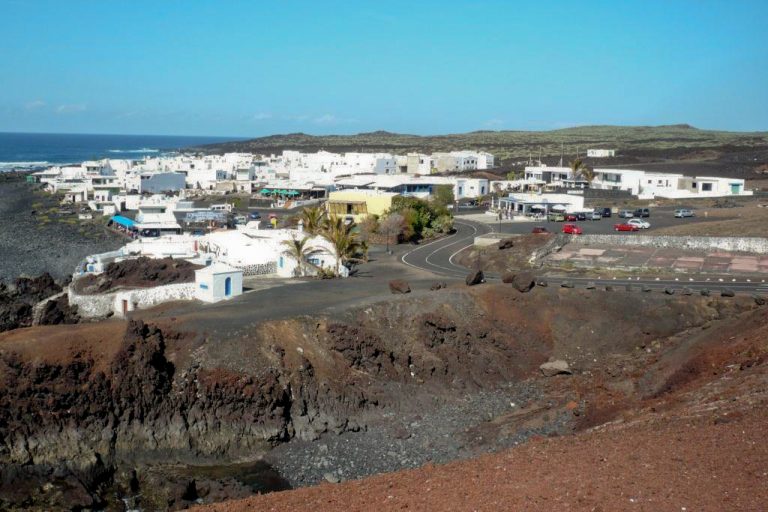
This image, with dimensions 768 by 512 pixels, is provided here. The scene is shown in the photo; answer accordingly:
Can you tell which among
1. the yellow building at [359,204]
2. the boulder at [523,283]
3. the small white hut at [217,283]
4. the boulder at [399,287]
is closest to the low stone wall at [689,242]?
the boulder at [523,283]

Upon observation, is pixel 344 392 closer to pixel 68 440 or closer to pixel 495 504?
pixel 68 440

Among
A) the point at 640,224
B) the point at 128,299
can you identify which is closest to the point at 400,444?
the point at 128,299

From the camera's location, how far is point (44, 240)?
67.1 meters

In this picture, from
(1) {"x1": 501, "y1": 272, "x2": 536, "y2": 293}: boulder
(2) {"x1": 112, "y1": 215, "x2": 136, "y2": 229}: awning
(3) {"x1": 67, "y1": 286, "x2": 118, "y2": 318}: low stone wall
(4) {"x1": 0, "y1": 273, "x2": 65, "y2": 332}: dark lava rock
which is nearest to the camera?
(1) {"x1": 501, "y1": 272, "x2": 536, "y2": 293}: boulder

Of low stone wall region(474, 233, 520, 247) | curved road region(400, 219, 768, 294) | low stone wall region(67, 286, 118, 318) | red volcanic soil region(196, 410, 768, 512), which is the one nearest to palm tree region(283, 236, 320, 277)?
curved road region(400, 219, 768, 294)

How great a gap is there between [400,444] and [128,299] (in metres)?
15.6

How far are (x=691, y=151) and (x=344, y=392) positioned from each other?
5412 inches

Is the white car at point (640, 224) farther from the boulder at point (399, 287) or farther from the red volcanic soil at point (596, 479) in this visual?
the red volcanic soil at point (596, 479)

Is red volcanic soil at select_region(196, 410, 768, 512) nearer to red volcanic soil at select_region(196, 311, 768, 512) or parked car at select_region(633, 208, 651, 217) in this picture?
red volcanic soil at select_region(196, 311, 768, 512)

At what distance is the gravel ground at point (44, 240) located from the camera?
5512cm

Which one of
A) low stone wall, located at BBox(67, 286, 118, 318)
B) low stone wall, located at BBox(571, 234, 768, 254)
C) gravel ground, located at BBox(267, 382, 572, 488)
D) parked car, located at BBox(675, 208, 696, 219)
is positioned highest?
parked car, located at BBox(675, 208, 696, 219)

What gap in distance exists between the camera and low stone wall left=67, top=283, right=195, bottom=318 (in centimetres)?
3506

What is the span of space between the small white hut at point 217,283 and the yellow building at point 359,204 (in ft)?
87.5

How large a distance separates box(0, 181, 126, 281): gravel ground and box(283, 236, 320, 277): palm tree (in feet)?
54.1
